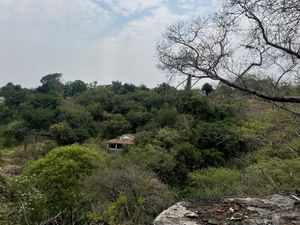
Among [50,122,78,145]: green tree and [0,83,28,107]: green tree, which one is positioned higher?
[0,83,28,107]: green tree

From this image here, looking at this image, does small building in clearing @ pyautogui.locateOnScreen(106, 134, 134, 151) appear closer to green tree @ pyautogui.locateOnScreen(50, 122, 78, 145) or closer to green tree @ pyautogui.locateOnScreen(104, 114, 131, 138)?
green tree @ pyautogui.locateOnScreen(104, 114, 131, 138)

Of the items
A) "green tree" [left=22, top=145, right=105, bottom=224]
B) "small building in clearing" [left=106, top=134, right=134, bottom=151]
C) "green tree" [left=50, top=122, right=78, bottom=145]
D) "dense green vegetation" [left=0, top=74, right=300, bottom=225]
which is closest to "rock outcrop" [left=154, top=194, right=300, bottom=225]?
"dense green vegetation" [left=0, top=74, right=300, bottom=225]

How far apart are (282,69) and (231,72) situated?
25.3 inches

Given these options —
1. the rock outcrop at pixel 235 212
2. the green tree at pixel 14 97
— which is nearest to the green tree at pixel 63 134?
the green tree at pixel 14 97

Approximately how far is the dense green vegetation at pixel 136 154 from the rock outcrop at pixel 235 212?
135 centimetres

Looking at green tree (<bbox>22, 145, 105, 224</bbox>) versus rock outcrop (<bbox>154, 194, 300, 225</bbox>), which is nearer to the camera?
rock outcrop (<bbox>154, 194, 300, 225</bbox>)

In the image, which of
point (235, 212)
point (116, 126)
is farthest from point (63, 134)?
point (235, 212)

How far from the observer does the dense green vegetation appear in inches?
353

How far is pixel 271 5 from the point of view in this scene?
3.94 m

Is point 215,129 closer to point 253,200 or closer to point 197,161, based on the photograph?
point 197,161

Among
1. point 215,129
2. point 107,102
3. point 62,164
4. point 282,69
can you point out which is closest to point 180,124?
point 215,129

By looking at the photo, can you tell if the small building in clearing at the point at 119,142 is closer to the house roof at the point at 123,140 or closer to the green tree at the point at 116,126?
the house roof at the point at 123,140

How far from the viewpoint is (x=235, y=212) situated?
3.77 metres

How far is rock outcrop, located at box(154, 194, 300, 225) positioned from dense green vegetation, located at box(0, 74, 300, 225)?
4.44 feet
